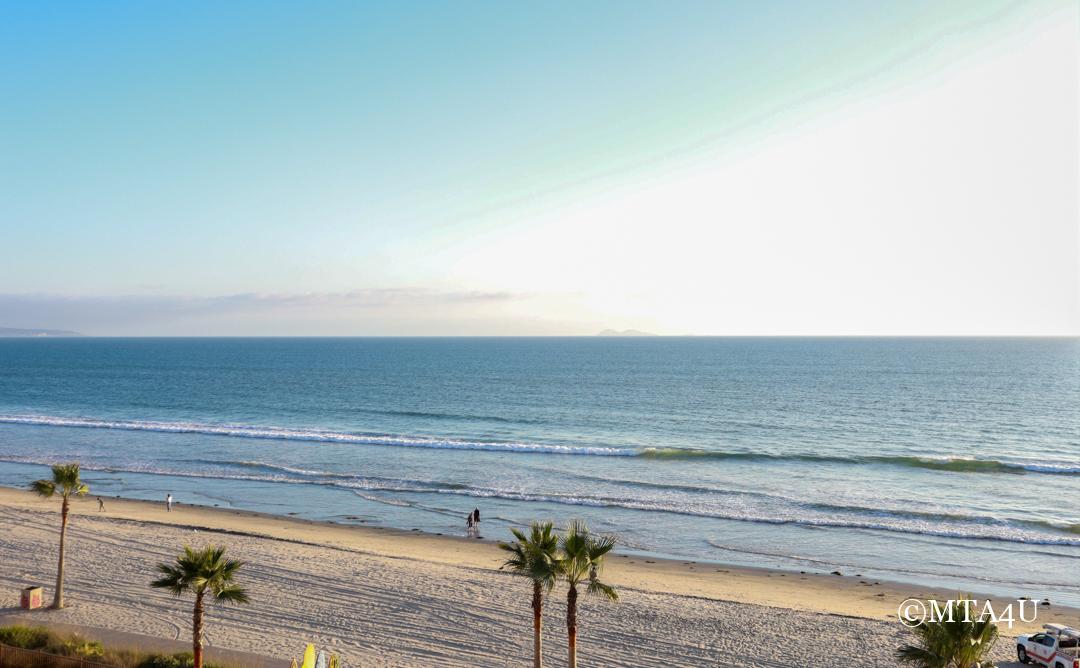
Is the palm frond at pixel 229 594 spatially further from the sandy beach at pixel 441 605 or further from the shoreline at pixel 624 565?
the shoreline at pixel 624 565

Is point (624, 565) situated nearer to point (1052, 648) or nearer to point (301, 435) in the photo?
point (1052, 648)

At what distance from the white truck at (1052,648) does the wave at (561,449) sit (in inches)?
1152

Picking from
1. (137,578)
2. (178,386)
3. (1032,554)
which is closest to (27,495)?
(137,578)

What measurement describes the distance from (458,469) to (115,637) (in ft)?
87.8

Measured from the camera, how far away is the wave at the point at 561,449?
143ft

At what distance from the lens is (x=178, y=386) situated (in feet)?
316

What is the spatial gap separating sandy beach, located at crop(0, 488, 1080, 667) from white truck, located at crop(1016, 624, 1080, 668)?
1.30 m

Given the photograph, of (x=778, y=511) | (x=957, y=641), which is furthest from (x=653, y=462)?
(x=957, y=641)

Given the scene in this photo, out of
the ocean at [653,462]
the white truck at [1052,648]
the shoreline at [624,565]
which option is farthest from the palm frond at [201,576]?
the white truck at [1052,648]

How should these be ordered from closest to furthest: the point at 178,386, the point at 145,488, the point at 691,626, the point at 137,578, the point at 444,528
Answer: the point at 691,626 → the point at 137,578 → the point at 444,528 → the point at 145,488 → the point at 178,386

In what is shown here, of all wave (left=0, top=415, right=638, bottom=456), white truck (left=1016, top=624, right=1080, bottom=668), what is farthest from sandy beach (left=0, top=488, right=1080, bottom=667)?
wave (left=0, top=415, right=638, bottom=456)

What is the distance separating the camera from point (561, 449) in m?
49.3

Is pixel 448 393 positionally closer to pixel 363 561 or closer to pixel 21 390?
pixel 21 390

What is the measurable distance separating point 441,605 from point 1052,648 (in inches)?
617
